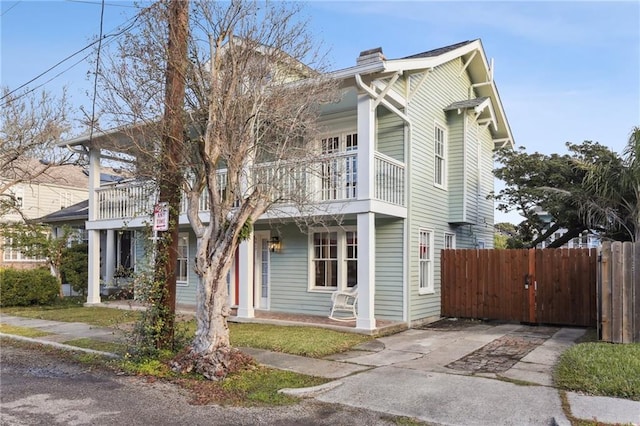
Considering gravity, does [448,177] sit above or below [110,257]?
above

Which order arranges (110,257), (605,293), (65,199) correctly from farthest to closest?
(65,199) → (110,257) → (605,293)

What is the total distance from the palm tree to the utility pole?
1067 centimetres

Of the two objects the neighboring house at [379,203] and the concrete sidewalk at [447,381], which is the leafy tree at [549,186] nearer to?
the neighboring house at [379,203]

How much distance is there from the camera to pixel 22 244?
17797 mm

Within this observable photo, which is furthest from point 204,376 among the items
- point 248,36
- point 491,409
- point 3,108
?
point 3,108

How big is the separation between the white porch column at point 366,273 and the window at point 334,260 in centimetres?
196

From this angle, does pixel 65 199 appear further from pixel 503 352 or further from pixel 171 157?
pixel 503 352

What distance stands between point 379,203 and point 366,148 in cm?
127

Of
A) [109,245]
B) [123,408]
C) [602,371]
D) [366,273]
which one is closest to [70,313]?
[109,245]

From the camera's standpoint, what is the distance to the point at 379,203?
10.8 metres

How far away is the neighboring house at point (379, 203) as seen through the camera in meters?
10.6

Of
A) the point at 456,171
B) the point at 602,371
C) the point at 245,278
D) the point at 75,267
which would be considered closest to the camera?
the point at 602,371

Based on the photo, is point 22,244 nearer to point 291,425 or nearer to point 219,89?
point 219,89

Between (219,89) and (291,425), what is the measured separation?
15.6 feet
